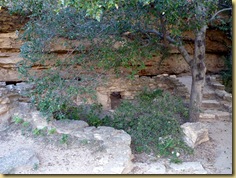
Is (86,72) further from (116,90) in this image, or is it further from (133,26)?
(116,90)

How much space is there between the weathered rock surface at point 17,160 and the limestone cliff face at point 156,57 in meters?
3.57

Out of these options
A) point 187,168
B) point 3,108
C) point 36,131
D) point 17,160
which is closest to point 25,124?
point 36,131

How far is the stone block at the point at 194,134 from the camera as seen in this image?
451cm

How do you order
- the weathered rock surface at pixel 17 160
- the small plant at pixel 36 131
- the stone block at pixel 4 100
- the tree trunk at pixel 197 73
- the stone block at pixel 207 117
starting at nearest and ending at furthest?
the weathered rock surface at pixel 17 160, the small plant at pixel 36 131, the stone block at pixel 4 100, the tree trunk at pixel 197 73, the stone block at pixel 207 117

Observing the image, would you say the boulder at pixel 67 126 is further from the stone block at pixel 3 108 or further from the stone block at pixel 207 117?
the stone block at pixel 207 117

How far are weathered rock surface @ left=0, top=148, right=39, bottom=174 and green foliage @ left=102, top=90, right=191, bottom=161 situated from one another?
66.9 inches

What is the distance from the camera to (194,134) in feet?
15.1

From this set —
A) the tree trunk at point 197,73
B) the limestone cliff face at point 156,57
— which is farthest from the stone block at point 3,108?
the tree trunk at point 197,73

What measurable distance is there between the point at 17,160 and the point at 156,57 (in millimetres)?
6054

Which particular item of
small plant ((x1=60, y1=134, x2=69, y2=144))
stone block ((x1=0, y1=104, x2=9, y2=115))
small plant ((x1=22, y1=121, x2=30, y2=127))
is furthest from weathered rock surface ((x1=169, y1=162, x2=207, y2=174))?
stone block ((x1=0, y1=104, x2=9, y2=115))

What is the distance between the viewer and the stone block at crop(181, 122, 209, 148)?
451 centimetres

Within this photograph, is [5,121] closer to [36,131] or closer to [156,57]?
[36,131]

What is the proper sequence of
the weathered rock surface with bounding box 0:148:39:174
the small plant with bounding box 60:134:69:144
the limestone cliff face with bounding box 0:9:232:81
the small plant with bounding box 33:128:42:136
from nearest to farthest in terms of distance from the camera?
the weathered rock surface with bounding box 0:148:39:174
the small plant with bounding box 60:134:69:144
the small plant with bounding box 33:128:42:136
the limestone cliff face with bounding box 0:9:232:81

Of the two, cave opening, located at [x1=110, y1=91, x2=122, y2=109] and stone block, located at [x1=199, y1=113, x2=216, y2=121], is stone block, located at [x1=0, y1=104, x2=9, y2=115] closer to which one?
cave opening, located at [x1=110, y1=91, x2=122, y2=109]
